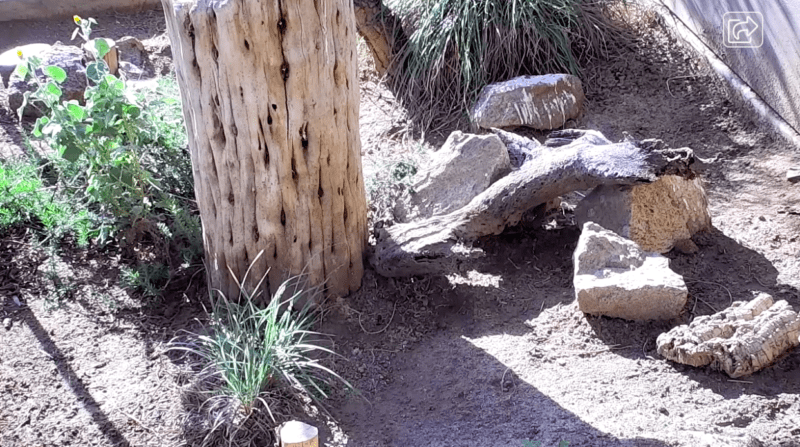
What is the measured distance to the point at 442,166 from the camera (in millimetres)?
4598

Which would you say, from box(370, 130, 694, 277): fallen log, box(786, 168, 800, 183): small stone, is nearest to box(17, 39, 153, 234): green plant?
box(370, 130, 694, 277): fallen log

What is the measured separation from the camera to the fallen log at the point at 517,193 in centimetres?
385

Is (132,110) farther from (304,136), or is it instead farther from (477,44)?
(477,44)

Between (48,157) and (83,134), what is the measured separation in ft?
3.85

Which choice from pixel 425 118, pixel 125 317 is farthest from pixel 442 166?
pixel 125 317

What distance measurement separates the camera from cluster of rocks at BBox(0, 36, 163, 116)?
582 cm

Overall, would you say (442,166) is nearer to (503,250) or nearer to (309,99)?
(503,250)

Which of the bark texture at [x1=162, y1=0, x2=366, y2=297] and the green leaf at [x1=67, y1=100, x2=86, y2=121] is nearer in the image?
the bark texture at [x1=162, y1=0, x2=366, y2=297]

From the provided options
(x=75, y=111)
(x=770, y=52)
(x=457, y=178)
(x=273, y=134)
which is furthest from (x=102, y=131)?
(x=770, y=52)

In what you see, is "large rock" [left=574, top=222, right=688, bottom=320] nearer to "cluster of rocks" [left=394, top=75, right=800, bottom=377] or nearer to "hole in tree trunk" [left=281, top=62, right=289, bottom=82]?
"cluster of rocks" [left=394, top=75, right=800, bottom=377]

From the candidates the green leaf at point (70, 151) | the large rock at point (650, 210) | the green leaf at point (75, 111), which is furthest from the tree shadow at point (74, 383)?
the large rock at point (650, 210)

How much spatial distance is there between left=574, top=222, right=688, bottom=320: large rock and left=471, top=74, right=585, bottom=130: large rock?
1.75 meters

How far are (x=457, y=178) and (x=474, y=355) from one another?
1239 mm

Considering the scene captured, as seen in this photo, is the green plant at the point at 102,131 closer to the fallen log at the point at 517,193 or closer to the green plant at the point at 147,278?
the green plant at the point at 147,278
